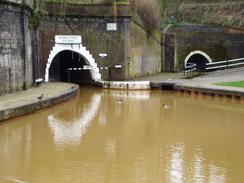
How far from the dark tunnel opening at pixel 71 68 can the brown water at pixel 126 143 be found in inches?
241

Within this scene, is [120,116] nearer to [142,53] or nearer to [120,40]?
[120,40]

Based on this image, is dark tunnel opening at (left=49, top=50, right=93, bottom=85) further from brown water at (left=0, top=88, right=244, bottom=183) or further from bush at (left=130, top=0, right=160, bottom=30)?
brown water at (left=0, top=88, right=244, bottom=183)

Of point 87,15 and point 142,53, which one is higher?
point 87,15

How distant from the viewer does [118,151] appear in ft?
34.7

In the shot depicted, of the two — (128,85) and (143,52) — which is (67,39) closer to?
(128,85)

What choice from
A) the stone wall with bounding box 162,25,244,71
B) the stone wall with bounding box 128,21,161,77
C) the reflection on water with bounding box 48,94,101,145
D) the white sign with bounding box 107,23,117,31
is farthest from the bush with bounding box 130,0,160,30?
the reflection on water with bounding box 48,94,101,145

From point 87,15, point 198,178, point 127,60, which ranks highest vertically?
point 87,15

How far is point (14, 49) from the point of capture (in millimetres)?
17250

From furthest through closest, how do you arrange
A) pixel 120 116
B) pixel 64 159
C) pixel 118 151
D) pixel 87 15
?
pixel 87 15, pixel 120 116, pixel 118 151, pixel 64 159

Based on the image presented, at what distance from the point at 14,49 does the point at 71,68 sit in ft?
24.7

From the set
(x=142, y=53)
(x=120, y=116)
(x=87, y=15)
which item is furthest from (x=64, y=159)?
(x=142, y=53)

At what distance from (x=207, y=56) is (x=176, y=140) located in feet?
60.2

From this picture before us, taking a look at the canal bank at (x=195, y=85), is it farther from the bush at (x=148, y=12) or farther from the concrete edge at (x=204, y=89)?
the bush at (x=148, y=12)

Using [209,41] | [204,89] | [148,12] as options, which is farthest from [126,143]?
[209,41]
